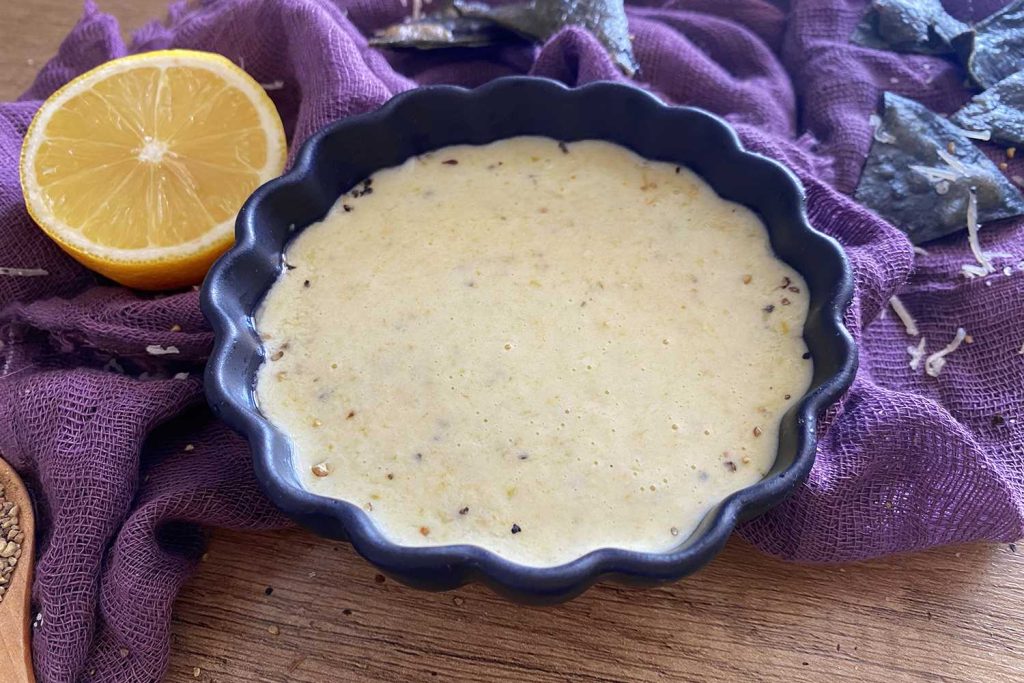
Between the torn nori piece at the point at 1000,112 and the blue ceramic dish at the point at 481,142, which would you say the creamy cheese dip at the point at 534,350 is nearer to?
the blue ceramic dish at the point at 481,142

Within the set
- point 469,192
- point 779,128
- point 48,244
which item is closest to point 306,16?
point 469,192

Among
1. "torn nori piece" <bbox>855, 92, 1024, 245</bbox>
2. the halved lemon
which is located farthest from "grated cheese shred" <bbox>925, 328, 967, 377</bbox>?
the halved lemon

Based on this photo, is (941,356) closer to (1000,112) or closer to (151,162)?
(1000,112)

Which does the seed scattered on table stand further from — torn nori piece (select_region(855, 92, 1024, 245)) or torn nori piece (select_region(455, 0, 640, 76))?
torn nori piece (select_region(855, 92, 1024, 245))

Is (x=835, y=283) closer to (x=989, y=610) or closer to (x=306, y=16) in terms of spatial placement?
(x=989, y=610)

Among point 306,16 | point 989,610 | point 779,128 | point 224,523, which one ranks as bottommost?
point 989,610
